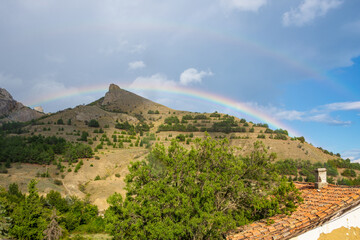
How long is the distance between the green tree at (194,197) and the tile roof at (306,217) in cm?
Result: 82

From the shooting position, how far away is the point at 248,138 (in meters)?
72.8

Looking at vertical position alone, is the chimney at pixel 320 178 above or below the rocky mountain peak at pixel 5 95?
below

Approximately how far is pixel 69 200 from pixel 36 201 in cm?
1411

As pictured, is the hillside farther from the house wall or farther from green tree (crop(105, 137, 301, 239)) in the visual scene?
the house wall

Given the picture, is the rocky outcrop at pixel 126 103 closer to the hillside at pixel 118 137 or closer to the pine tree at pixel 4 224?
the hillside at pixel 118 137

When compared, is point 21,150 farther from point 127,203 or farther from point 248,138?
point 248,138

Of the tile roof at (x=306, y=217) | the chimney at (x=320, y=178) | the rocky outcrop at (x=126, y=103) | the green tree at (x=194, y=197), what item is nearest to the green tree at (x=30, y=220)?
the green tree at (x=194, y=197)

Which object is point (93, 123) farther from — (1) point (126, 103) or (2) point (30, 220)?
(2) point (30, 220)

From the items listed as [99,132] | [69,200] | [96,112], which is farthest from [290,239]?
[96,112]

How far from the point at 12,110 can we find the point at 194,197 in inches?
5259

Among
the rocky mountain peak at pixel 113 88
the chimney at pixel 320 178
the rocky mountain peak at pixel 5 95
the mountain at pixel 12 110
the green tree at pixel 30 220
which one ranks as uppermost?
the rocky mountain peak at pixel 113 88

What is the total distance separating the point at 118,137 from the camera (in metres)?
74.8

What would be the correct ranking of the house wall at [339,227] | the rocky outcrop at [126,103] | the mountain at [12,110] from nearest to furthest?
the house wall at [339,227] < the mountain at [12,110] < the rocky outcrop at [126,103]

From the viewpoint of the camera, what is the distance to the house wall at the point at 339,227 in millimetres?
10578
